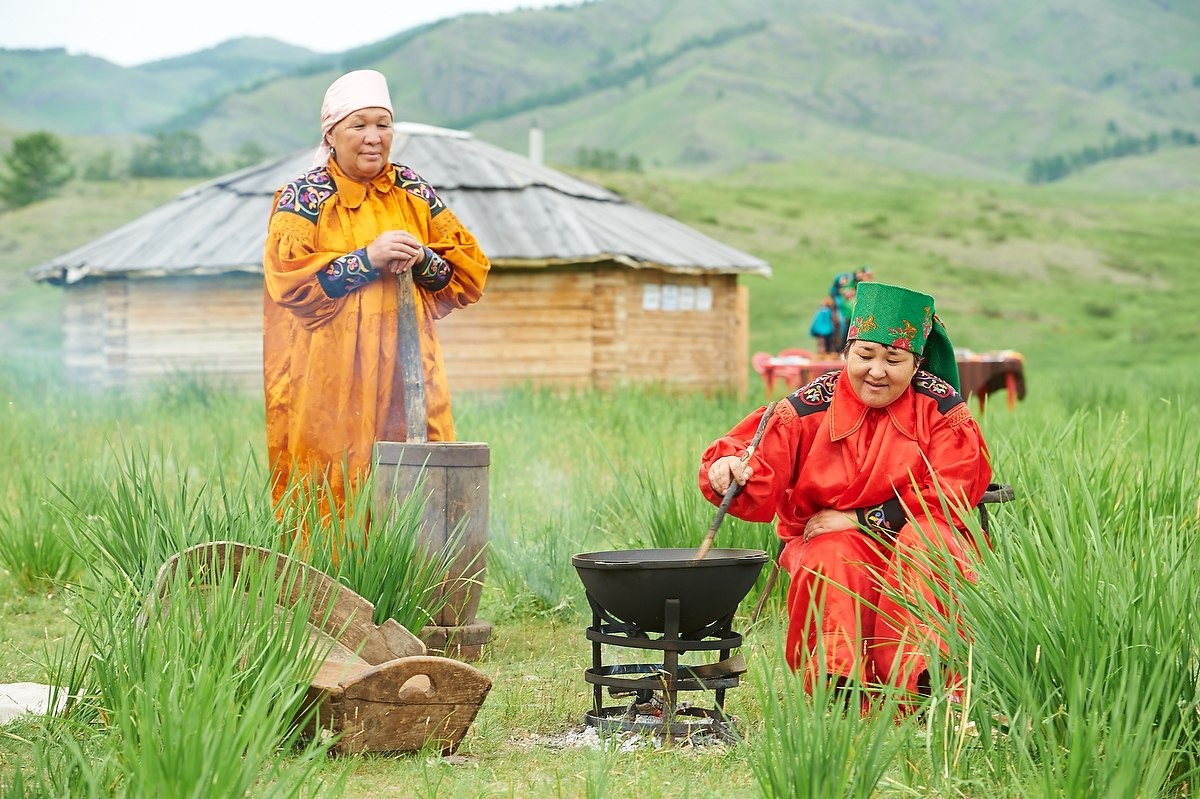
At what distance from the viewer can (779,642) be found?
11.0 ft

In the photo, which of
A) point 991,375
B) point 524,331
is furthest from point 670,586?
point 524,331

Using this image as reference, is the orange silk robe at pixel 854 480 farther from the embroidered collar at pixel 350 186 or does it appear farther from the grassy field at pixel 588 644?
the embroidered collar at pixel 350 186

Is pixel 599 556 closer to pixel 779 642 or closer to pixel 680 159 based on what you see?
pixel 779 642

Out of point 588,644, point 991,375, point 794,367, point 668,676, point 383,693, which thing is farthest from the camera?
point 991,375

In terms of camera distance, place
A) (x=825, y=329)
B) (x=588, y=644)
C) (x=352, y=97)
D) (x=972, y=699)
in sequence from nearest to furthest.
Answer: (x=972, y=699) → (x=352, y=97) → (x=588, y=644) → (x=825, y=329)

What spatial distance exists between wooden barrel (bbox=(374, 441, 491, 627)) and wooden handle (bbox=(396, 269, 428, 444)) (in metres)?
0.10

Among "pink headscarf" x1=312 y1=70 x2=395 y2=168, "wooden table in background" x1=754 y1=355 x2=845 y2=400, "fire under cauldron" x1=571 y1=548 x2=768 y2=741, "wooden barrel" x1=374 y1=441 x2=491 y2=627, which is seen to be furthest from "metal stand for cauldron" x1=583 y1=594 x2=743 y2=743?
"wooden table in background" x1=754 y1=355 x2=845 y2=400

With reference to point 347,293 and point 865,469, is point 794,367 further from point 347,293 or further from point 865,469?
point 865,469

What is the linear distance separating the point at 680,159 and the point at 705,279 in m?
146

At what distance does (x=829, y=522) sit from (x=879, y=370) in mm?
471

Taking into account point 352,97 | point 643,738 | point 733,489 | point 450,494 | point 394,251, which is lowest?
point 643,738

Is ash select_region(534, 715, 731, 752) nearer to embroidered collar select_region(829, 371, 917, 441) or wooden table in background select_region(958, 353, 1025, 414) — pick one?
embroidered collar select_region(829, 371, 917, 441)

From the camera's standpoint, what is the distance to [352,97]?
4695mm

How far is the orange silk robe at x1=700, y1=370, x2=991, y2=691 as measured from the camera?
3.84 m
